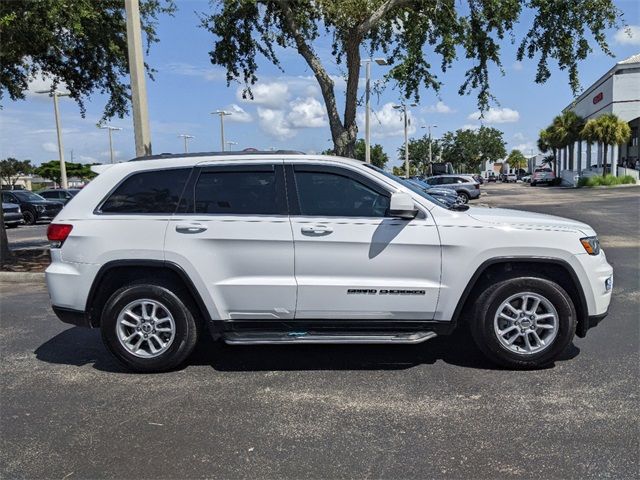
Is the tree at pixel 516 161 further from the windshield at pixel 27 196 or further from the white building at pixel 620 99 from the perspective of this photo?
the windshield at pixel 27 196

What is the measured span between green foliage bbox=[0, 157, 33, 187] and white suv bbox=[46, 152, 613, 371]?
275 feet

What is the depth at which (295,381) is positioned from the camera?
184 inches

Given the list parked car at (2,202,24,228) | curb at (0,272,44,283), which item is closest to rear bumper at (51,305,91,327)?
curb at (0,272,44,283)

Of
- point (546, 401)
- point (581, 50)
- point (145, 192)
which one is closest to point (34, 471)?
point (145, 192)

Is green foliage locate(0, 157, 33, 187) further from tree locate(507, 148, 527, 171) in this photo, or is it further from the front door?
tree locate(507, 148, 527, 171)

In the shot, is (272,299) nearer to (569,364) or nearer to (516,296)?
(516,296)

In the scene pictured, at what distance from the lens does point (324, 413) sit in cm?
404

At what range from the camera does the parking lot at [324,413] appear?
3.34 m

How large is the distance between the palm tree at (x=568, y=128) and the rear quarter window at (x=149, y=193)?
2023 inches

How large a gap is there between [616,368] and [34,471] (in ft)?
14.7

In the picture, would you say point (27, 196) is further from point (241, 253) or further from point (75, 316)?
point (241, 253)

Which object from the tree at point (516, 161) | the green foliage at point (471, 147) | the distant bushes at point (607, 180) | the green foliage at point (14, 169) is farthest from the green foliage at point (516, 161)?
the green foliage at point (14, 169)

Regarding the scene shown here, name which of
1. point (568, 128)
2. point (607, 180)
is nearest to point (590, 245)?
point (607, 180)

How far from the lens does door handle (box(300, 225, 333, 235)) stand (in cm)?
468
